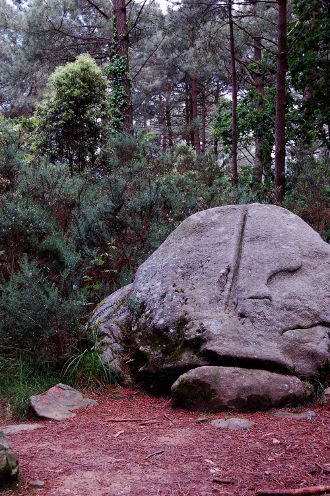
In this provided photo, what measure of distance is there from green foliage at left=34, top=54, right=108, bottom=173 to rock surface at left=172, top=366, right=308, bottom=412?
27.0ft

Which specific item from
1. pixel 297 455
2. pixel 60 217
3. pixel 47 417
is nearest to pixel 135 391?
pixel 47 417

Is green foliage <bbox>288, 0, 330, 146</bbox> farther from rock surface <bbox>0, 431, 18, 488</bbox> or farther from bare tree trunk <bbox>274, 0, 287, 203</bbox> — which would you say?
rock surface <bbox>0, 431, 18, 488</bbox>

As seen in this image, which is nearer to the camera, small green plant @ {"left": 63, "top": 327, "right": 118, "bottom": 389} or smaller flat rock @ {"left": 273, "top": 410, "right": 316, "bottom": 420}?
smaller flat rock @ {"left": 273, "top": 410, "right": 316, "bottom": 420}

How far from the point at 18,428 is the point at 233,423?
1.35 m

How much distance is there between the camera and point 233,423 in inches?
115

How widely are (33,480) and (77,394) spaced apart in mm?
1390

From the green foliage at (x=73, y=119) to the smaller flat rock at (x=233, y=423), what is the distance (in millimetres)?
8554

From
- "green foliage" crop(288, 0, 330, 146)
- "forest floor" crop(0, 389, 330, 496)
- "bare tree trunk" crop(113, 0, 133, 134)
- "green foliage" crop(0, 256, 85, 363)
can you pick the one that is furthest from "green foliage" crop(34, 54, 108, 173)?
"forest floor" crop(0, 389, 330, 496)

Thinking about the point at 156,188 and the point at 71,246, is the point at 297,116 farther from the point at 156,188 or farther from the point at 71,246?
the point at 71,246

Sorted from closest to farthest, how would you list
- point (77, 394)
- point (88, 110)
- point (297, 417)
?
point (297, 417) → point (77, 394) → point (88, 110)

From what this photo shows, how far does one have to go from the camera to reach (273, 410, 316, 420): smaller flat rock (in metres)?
3.00

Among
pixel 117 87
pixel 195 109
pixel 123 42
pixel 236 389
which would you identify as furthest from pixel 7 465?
pixel 195 109

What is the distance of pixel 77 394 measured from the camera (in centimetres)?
355

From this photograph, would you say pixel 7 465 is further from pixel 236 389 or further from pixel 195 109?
pixel 195 109
